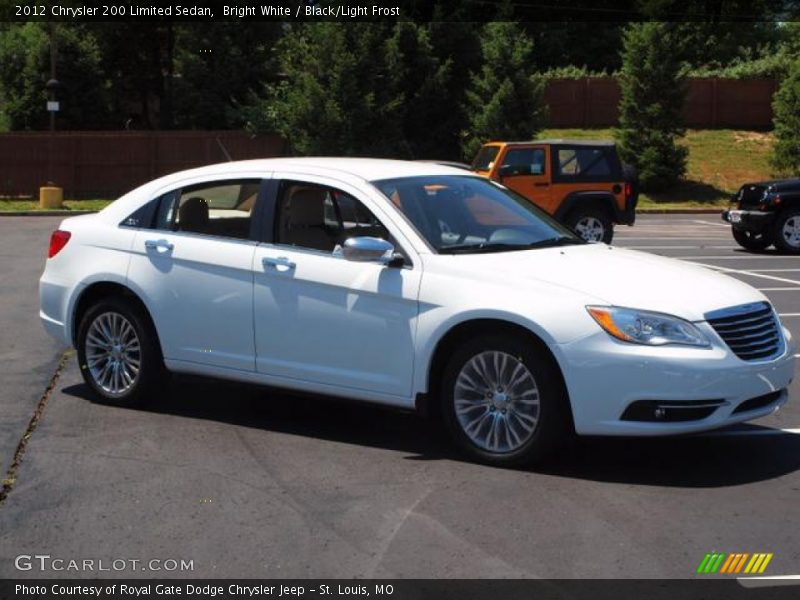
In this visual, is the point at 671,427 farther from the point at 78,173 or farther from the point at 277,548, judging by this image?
the point at 78,173

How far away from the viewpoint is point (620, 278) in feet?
20.8

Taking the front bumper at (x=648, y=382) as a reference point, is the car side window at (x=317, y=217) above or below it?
above

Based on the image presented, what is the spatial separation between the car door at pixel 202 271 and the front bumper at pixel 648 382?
2106mm

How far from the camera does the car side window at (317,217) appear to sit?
277 inches

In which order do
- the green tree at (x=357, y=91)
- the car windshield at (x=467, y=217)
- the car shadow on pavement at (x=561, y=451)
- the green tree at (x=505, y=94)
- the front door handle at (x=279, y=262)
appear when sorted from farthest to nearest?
the green tree at (x=505, y=94)
the green tree at (x=357, y=91)
the front door handle at (x=279, y=262)
the car windshield at (x=467, y=217)
the car shadow on pavement at (x=561, y=451)

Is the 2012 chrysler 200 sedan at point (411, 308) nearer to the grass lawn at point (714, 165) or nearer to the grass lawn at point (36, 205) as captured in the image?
the grass lawn at point (36, 205)

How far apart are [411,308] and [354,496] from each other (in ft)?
3.82

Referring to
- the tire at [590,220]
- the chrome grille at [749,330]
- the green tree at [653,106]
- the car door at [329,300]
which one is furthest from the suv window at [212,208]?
the green tree at [653,106]

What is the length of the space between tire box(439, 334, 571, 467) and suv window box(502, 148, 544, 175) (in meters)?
14.4

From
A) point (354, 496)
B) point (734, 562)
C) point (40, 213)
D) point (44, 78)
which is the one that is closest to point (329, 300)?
point (354, 496)

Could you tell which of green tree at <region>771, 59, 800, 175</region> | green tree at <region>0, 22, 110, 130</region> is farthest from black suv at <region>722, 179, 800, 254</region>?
green tree at <region>0, 22, 110, 130</region>

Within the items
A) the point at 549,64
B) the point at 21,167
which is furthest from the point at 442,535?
the point at 549,64
